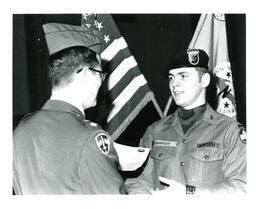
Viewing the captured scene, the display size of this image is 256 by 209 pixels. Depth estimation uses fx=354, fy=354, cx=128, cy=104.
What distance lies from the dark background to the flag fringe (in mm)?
26

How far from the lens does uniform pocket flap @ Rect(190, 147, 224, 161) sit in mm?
1811

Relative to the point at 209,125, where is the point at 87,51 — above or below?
above

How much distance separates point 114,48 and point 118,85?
0.22 m

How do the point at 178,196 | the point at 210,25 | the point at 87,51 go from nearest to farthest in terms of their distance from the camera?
the point at 87,51 → the point at 178,196 → the point at 210,25

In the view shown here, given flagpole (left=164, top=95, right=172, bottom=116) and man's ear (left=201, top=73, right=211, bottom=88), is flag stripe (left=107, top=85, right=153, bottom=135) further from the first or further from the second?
man's ear (left=201, top=73, right=211, bottom=88)

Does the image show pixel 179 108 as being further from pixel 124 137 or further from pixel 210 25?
pixel 210 25

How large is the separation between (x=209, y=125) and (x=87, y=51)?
0.78 meters

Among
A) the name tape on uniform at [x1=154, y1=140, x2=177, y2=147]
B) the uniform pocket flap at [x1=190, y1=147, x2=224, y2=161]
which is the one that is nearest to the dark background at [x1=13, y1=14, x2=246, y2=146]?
the name tape on uniform at [x1=154, y1=140, x2=177, y2=147]

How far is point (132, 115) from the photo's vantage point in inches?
83.0

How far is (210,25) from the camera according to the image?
2.04m

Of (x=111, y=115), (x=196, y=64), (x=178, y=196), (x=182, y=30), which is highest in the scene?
(x=182, y=30)

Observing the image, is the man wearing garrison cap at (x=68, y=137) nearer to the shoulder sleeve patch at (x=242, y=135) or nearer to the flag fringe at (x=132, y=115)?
the flag fringe at (x=132, y=115)
